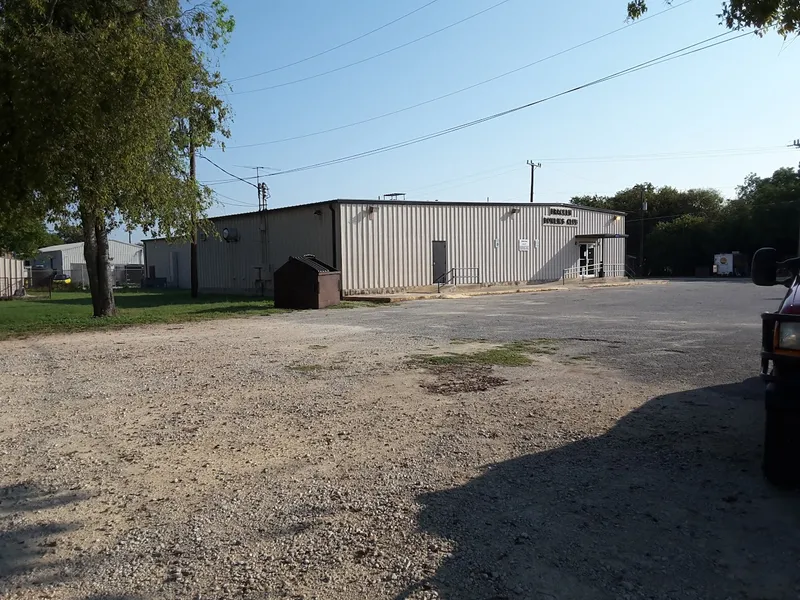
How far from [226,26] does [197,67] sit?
6.66ft

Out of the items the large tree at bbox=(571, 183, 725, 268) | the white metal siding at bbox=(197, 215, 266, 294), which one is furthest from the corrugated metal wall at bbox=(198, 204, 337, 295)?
the large tree at bbox=(571, 183, 725, 268)

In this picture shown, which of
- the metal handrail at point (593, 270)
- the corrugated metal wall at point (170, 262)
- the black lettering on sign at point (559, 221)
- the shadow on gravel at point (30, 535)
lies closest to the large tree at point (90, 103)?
the shadow on gravel at point (30, 535)

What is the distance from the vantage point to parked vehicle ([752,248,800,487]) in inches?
157

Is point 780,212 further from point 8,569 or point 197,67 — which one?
point 8,569

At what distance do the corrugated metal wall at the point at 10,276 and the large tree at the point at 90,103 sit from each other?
2037cm

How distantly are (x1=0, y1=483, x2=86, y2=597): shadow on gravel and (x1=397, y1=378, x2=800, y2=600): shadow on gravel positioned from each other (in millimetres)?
1975

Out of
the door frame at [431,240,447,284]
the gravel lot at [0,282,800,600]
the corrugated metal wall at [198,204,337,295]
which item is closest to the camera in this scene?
the gravel lot at [0,282,800,600]

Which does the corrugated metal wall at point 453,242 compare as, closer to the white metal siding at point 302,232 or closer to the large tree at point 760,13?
the white metal siding at point 302,232

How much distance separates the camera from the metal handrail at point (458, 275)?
31172 mm

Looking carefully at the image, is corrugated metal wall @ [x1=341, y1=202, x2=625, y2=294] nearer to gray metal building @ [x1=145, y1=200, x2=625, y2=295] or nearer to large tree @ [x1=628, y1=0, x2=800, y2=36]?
gray metal building @ [x1=145, y1=200, x2=625, y2=295]

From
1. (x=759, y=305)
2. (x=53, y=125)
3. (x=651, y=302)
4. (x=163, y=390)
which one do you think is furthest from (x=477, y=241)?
(x=163, y=390)

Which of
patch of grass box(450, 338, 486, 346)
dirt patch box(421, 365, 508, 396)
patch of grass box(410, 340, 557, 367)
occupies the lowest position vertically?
dirt patch box(421, 365, 508, 396)

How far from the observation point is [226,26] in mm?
17859

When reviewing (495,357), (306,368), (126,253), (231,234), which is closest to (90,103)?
(306,368)
